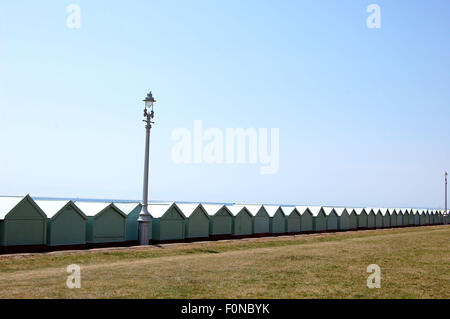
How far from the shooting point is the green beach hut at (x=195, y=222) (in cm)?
3972

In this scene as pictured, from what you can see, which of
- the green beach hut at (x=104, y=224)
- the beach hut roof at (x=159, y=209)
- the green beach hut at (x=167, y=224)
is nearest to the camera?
the green beach hut at (x=104, y=224)

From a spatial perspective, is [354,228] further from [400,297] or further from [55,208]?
[400,297]

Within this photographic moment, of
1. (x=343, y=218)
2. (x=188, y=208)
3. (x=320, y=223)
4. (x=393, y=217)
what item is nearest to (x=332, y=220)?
(x=343, y=218)

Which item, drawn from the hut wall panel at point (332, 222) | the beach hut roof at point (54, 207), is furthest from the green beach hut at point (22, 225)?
the hut wall panel at point (332, 222)

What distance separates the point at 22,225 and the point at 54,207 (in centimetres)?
301

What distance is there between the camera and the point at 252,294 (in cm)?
1383

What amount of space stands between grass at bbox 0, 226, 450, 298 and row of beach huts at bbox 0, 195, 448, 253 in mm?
3717

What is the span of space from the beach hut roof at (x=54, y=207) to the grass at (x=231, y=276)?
447 centimetres

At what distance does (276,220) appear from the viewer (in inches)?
2025

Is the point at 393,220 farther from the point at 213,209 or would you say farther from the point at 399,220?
the point at 213,209

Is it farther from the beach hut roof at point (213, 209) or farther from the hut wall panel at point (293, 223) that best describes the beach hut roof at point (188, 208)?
the hut wall panel at point (293, 223)

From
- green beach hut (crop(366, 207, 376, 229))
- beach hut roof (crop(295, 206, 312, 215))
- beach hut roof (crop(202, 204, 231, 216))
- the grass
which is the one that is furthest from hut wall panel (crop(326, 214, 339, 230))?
the grass
